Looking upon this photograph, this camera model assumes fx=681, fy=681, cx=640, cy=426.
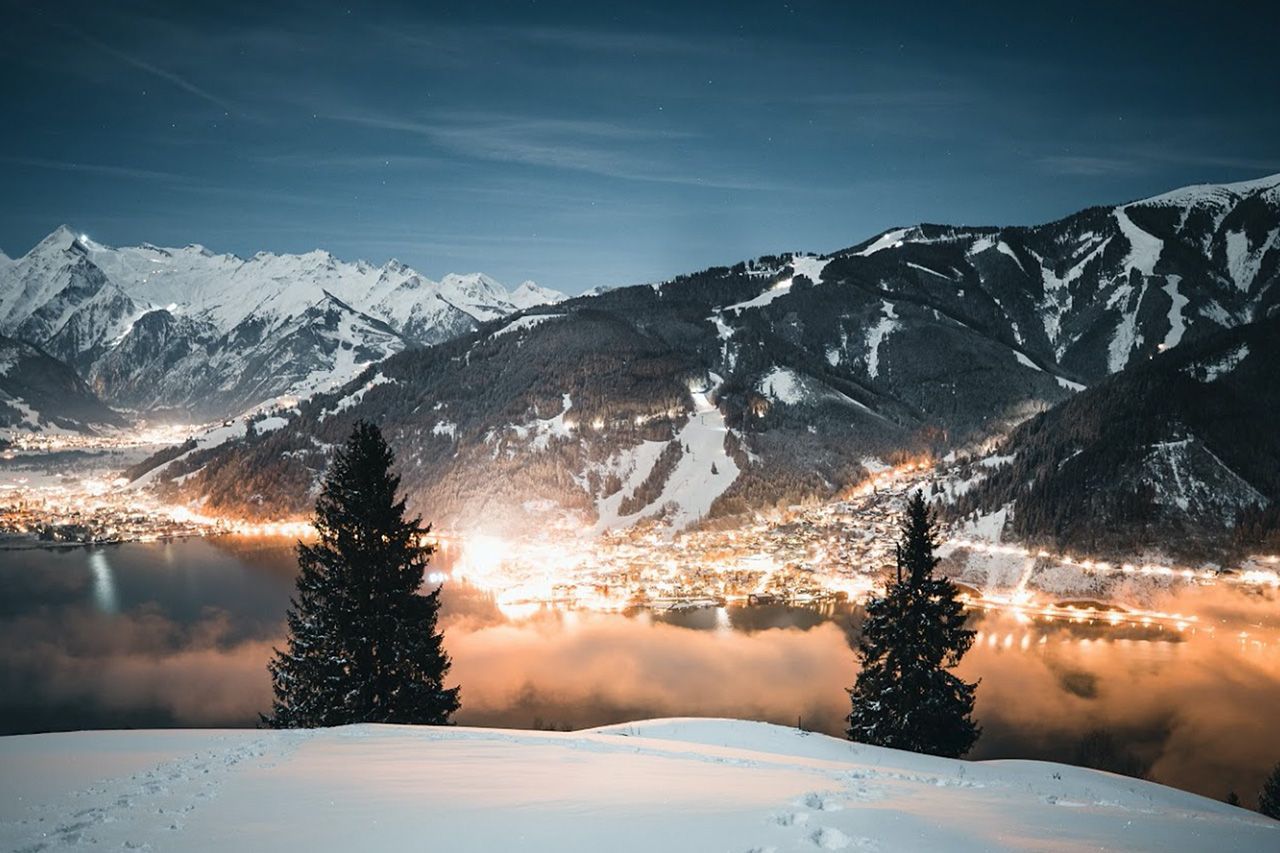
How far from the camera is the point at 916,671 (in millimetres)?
28172

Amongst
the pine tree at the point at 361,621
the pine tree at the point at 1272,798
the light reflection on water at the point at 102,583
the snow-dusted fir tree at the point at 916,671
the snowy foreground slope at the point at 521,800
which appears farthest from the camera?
the light reflection on water at the point at 102,583

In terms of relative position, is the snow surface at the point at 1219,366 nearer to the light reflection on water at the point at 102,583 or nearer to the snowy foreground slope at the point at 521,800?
the snowy foreground slope at the point at 521,800

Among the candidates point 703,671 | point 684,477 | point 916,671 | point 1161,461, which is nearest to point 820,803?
point 916,671

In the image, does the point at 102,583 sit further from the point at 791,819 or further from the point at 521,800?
the point at 791,819

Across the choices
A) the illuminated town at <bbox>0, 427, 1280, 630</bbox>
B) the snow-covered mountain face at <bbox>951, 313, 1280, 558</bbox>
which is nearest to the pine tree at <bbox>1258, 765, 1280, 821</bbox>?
the illuminated town at <bbox>0, 427, 1280, 630</bbox>

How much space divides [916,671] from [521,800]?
22404mm

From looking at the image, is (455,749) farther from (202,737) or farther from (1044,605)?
(1044,605)

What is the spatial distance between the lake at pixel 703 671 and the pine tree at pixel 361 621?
37062mm

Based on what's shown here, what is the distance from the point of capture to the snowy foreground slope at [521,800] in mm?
9031

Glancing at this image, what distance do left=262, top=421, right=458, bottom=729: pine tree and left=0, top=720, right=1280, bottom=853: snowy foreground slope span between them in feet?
22.4

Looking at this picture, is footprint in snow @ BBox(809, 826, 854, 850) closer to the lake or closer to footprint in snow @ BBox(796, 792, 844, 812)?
footprint in snow @ BBox(796, 792, 844, 812)

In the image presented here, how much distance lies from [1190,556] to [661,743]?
106875 mm

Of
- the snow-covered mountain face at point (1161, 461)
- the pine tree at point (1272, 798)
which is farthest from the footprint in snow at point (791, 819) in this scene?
the snow-covered mountain face at point (1161, 461)

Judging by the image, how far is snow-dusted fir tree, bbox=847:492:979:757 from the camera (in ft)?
91.3
